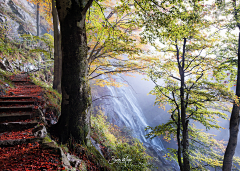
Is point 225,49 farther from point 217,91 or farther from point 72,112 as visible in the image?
point 72,112

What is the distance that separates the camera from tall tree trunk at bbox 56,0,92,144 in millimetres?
2621

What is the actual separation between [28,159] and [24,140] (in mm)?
729

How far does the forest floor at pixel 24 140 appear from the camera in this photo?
1646 mm

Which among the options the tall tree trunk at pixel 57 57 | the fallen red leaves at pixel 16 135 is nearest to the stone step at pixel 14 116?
the fallen red leaves at pixel 16 135

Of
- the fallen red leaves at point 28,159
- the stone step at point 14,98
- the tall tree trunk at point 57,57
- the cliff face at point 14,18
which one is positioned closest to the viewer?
the fallen red leaves at point 28,159

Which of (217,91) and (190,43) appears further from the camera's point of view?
(190,43)

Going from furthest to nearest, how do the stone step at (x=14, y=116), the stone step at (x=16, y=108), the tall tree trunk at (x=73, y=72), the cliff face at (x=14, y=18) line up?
the cliff face at (x=14, y=18) → the stone step at (x=16, y=108) → the stone step at (x=14, y=116) → the tall tree trunk at (x=73, y=72)

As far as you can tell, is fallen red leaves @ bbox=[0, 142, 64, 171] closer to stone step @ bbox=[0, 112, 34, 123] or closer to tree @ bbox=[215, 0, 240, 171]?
stone step @ bbox=[0, 112, 34, 123]

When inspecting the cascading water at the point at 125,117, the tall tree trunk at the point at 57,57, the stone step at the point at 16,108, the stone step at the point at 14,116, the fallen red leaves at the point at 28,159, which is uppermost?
the tall tree trunk at the point at 57,57

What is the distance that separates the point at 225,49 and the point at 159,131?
4376mm

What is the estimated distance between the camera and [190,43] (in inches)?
187

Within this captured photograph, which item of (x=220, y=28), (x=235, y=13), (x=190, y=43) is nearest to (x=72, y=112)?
(x=190, y=43)

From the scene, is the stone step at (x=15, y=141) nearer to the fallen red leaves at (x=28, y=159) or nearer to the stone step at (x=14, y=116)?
the fallen red leaves at (x=28, y=159)

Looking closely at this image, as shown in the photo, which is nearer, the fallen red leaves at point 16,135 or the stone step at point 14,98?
the fallen red leaves at point 16,135
